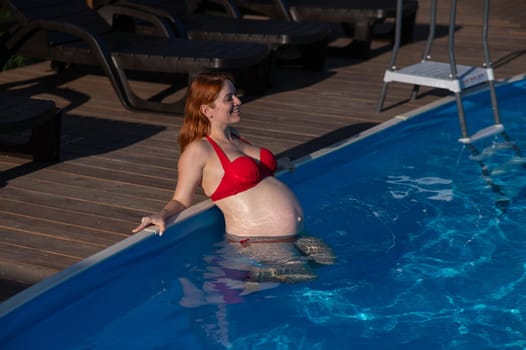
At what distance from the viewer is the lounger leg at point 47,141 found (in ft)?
20.9

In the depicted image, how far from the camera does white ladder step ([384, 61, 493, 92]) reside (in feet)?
24.3

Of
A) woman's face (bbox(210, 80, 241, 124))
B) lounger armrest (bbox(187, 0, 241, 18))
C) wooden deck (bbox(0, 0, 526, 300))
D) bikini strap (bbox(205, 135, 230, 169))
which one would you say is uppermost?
lounger armrest (bbox(187, 0, 241, 18))

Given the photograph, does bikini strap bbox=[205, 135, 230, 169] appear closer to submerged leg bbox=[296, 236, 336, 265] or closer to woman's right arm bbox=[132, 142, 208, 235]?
woman's right arm bbox=[132, 142, 208, 235]

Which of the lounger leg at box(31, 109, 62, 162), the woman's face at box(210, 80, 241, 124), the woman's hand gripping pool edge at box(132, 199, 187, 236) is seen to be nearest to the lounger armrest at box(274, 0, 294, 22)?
the lounger leg at box(31, 109, 62, 162)

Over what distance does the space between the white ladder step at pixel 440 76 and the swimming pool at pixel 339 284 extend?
0.81 meters

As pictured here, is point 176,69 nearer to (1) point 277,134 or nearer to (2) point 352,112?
(1) point 277,134

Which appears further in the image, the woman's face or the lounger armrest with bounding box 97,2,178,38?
the lounger armrest with bounding box 97,2,178,38

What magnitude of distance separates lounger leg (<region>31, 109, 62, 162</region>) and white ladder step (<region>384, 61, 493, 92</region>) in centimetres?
293

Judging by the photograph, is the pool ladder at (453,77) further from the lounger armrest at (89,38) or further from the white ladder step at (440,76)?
the lounger armrest at (89,38)

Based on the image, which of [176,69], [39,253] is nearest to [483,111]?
[176,69]

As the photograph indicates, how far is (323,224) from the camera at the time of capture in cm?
607

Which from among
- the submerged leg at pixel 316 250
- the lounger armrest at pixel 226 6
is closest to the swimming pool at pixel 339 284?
the submerged leg at pixel 316 250

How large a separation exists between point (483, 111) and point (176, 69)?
9.81ft

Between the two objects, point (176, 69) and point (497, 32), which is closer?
point (176, 69)
